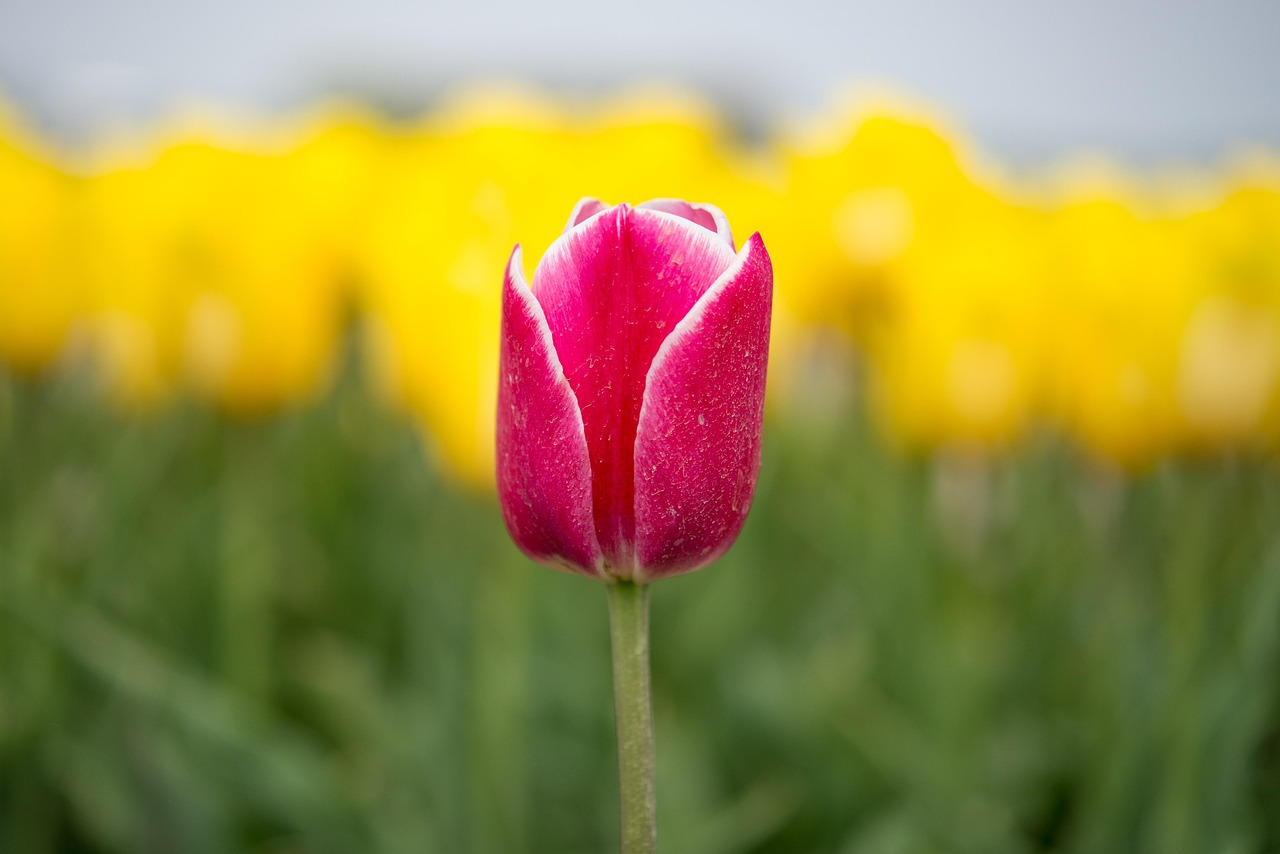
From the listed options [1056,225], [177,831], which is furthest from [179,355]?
[1056,225]

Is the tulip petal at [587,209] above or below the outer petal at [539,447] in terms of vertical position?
above

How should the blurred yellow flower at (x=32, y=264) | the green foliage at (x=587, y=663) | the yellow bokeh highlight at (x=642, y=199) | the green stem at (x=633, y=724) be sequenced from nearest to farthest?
1. the green stem at (x=633, y=724)
2. the green foliage at (x=587, y=663)
3. the yellow bokeh highlight at (x=642, y=199)
4. the blurred yellow flower at (x=32, y=264)

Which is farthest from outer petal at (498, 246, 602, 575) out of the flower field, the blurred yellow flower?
the blurred yellow flower

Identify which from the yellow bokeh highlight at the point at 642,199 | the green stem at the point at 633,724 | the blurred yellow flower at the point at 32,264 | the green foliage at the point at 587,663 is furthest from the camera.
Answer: the blurred yellow flower at the point at 32,264

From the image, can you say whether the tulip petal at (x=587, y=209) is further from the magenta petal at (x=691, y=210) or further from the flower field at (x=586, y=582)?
the flower field at (x=586, y=582)

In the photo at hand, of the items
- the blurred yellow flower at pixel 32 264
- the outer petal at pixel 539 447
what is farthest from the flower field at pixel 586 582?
the outer petal at pixel 539 447

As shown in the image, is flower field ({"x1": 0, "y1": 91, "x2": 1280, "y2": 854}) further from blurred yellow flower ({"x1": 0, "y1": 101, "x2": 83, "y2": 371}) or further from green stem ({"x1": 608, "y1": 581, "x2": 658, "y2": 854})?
green stem ({"x1": 608, "y1": 581, "x2": 658, "y2": 854})
